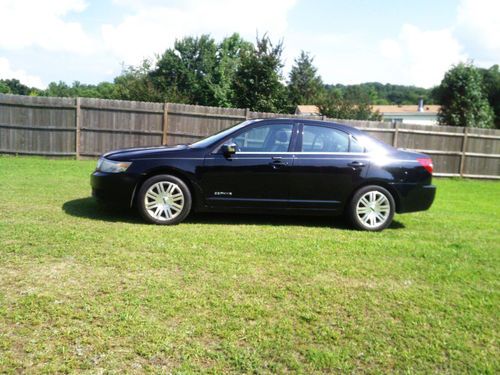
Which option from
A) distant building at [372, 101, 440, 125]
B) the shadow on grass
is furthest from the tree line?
the shadow on grass

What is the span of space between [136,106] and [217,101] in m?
31.5

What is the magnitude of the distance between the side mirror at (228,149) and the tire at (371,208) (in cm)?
178

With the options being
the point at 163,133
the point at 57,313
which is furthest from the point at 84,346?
the point at 163,133

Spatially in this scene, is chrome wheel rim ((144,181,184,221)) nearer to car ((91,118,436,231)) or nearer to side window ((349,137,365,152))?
car ((91,118,436,231))

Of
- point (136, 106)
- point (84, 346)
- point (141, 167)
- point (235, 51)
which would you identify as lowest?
point (84, 346)

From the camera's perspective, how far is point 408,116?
46.9 meters

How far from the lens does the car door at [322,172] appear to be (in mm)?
6336

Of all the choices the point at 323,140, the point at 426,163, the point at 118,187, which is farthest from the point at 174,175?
the point at 426,163

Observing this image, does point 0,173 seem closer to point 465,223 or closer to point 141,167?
point 141,167

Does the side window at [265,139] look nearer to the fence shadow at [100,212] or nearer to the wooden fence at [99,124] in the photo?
the fence shadow at [100,212]

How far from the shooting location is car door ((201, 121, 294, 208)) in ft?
20.4

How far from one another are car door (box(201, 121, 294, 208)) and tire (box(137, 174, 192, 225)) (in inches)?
13.2

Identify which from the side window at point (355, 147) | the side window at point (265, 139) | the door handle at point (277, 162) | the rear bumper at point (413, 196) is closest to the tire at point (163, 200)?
the side window at point (265, 139)

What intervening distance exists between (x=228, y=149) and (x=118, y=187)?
154cm
